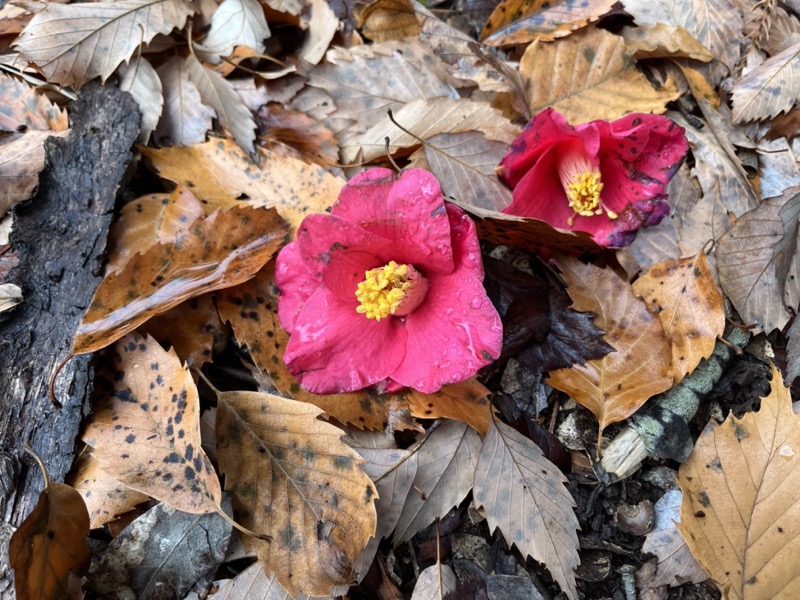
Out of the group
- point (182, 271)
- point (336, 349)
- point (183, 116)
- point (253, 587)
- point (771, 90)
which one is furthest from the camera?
point (183, 116)

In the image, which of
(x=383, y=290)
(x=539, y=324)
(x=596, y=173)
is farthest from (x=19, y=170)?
(x=596, y=173)

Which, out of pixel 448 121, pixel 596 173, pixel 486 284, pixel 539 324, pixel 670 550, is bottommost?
pixel 670 550

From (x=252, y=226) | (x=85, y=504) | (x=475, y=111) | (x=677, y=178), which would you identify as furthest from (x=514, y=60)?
(x=85, y=504)

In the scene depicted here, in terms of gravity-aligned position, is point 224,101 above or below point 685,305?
above

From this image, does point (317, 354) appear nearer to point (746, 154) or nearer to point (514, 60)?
point (514, 60)

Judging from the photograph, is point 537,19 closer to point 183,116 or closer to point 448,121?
point 448,121

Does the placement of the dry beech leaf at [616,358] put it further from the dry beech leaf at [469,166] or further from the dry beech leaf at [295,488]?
the dry beech leaf at [295,488]
